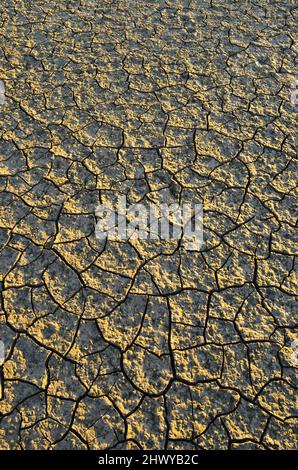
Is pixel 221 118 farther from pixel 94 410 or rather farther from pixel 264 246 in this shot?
pixel 94 410

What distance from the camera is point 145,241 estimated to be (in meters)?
2.57

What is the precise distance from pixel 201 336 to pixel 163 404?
1.26 ft

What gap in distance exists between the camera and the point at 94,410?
2014 mm

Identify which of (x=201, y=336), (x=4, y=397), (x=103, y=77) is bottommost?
(x=4, y=397)

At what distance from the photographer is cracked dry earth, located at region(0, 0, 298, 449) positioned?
2.03 metres

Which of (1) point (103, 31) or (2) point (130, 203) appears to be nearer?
(2) point (130, 203)

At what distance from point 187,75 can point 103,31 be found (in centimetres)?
94

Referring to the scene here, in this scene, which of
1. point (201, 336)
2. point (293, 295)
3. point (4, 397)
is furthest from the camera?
point (293, 295)

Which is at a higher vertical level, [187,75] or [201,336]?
[187,75]

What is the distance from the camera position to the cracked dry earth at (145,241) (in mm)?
2025
